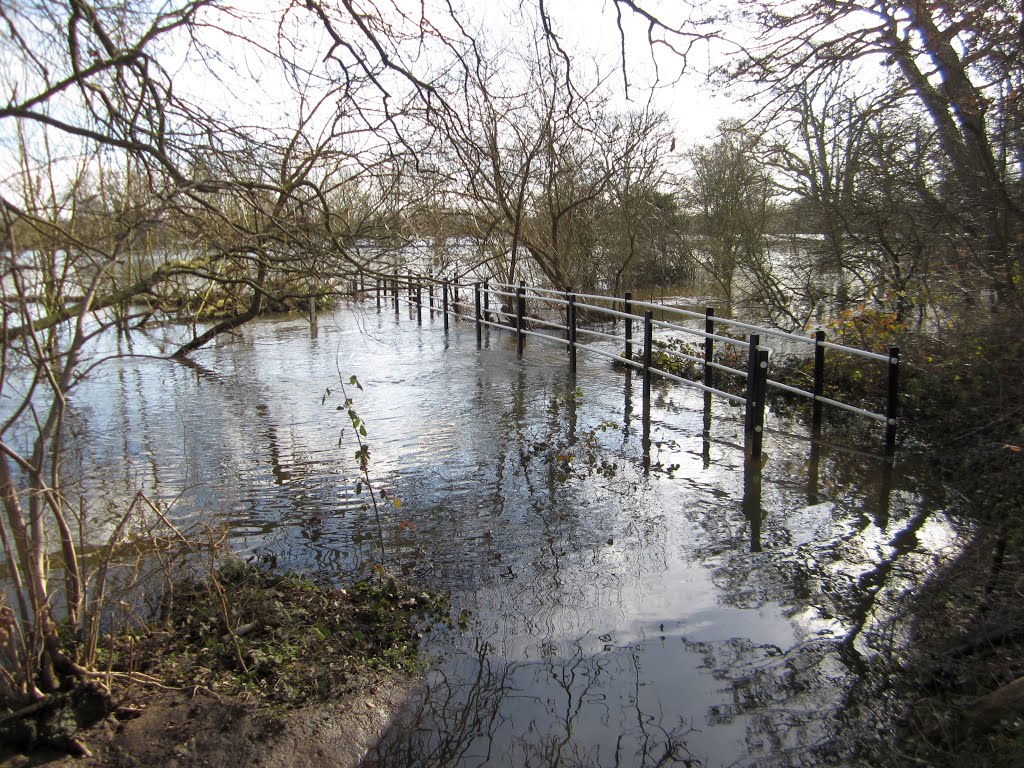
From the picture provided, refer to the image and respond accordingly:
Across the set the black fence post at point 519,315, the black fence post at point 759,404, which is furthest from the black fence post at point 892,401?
the black fence post at point 519,315

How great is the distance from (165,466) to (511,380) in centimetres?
496

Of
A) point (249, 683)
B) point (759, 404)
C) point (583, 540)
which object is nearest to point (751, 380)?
point (759, 404)

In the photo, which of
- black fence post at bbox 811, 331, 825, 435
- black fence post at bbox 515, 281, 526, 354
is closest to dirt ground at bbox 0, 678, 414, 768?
black fence post at bbox 811, 331, 825, 435

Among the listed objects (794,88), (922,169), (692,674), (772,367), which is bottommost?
(692,674)

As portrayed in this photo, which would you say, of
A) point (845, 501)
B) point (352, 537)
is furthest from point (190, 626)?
point (845, 501)

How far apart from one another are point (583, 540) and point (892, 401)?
310 cm

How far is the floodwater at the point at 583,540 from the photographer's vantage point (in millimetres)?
3662

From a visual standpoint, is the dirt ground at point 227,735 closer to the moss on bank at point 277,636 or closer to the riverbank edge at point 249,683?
the riverbank edge at point 249,683

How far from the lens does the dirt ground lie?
10.6 ft

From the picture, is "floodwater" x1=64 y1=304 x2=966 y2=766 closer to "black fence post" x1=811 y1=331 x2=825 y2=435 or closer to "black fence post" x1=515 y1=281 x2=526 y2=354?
"black fence post" x1=811 y1=331 x2=825 y2=435

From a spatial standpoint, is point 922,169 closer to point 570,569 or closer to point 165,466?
point 570,569

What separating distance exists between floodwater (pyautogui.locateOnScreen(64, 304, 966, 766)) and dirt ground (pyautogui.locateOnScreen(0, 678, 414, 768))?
0.58ft

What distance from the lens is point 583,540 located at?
5.52 m

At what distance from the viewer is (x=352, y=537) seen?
5.59m
